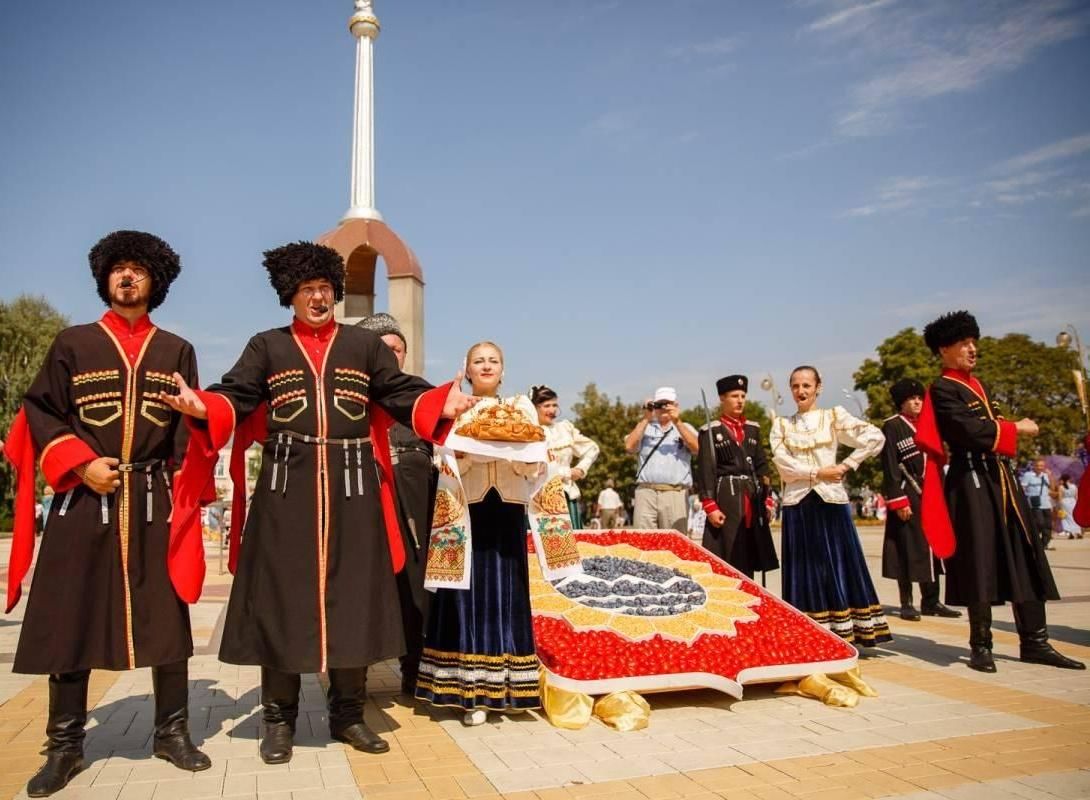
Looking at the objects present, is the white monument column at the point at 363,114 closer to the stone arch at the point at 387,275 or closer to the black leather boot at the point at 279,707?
the stone arch at the point at 387,275

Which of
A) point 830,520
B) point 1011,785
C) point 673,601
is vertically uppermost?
point 830,520

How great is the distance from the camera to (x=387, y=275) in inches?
483

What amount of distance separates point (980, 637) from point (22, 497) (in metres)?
6.10

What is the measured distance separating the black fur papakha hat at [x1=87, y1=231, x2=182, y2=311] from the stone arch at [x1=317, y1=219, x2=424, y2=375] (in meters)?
7.25

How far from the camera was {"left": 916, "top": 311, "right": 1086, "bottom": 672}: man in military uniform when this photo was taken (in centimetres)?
595

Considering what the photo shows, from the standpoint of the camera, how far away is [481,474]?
4.88 meters

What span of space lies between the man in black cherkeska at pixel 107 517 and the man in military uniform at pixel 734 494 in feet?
14.9

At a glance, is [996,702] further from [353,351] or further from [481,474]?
[353,351]

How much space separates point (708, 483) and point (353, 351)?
3.91 m

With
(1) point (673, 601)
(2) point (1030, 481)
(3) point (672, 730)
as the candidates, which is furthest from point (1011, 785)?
(2) point (1030, 481)

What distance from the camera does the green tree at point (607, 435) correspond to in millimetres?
42750

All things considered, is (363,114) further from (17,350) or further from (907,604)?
(17,350)

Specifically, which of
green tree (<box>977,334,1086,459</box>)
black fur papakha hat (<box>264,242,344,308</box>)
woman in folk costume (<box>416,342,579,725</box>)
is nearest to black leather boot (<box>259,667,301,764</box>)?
woman in folk costume (<box>416,342,579,725</box>)

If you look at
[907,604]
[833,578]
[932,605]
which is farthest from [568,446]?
[932,605]
